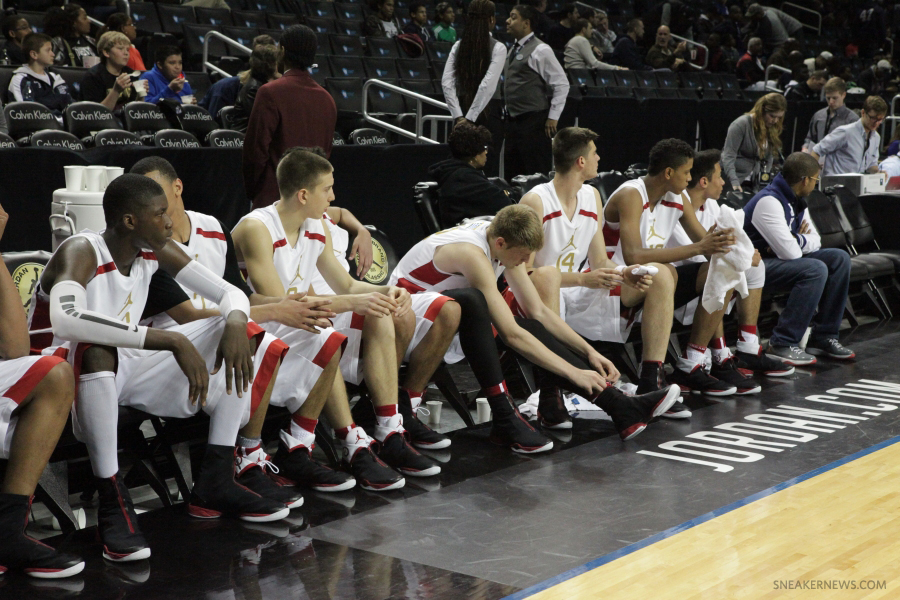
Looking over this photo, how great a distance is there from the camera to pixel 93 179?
3818mm

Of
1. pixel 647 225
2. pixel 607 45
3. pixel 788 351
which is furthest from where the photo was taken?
pixel 607 45

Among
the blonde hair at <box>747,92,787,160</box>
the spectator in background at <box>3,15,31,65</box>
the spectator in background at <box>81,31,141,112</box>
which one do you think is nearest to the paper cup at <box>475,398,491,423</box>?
the spectator in background at <box>81,31,141,112</box>

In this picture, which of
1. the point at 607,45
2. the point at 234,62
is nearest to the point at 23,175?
the point at 234,62

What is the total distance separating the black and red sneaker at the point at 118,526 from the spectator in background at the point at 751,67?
530 inches

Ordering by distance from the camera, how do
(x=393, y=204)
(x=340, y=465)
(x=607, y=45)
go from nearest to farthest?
1. (x=340, y=465)
2. (x=393, y=204)
3. (x=607, y=45)

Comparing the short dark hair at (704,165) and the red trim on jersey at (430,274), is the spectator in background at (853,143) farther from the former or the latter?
the red trim on jersey at (430,274)

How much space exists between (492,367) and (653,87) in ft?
29.8

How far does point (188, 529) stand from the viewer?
3109mm

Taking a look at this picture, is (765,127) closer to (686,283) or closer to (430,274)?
(686,283)

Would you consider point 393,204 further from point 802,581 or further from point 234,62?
point 802,581

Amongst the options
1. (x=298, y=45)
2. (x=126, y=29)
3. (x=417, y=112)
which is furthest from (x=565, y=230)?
(x=126, y=29)

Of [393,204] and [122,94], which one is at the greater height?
[122,94]

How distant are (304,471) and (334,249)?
1.27 meters

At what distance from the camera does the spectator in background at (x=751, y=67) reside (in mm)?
14734
